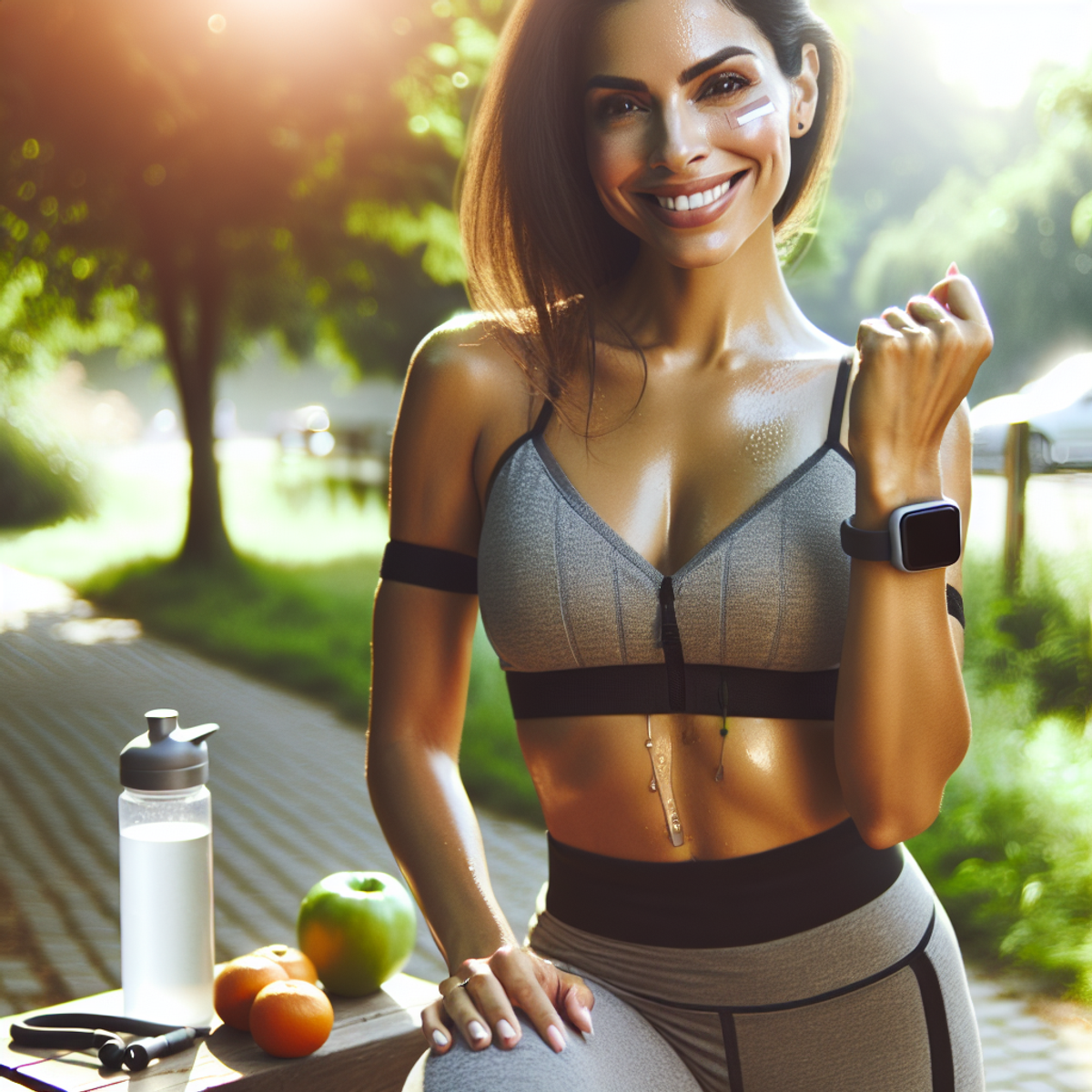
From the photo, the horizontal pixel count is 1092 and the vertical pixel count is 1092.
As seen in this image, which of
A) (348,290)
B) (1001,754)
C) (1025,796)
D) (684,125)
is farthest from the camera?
(348,290)

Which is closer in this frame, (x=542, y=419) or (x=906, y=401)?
(x=906, y=401)

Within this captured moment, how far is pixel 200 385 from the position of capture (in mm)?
13430

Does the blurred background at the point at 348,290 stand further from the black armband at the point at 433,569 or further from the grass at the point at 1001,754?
the black armband at the point at 433,569

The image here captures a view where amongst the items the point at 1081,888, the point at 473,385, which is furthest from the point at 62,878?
the point at 473,385

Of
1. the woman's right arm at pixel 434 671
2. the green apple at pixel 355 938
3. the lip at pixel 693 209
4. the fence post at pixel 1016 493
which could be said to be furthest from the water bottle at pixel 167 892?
the fence post at pixel 1016 493

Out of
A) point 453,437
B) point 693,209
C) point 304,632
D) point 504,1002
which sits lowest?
point 304,632

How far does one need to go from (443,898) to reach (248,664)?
9182 mm

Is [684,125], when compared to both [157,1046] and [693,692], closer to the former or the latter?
[693,692]

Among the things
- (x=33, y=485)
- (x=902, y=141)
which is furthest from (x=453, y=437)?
(x=902, y=141)

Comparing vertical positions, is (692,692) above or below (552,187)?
below

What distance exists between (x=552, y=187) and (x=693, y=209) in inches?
10.3

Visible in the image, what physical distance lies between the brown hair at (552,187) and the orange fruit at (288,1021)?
105 centimetres

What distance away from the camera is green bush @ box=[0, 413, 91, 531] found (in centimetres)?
2009

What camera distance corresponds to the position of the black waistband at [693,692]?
1.62 meters
